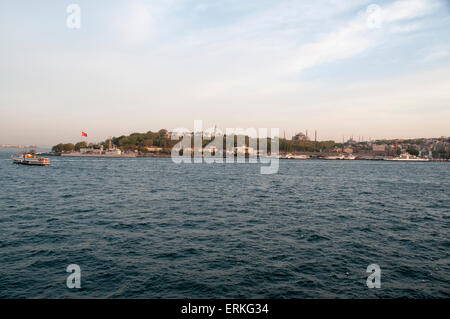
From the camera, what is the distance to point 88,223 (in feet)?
70.3

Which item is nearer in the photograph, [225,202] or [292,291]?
[292,291]

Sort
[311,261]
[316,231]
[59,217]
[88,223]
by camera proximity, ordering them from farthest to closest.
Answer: [59,217]
[88,223]
[316,231]
[311,261]

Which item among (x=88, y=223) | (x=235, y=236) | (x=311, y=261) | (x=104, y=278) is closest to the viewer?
(x=104, y=278)

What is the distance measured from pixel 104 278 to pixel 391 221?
71.1 feet

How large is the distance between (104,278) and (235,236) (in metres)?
8.49

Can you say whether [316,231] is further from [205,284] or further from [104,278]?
[104,278]

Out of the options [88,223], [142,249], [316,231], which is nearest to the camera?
[142,249]

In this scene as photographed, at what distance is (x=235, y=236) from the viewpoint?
18531 millimetres
